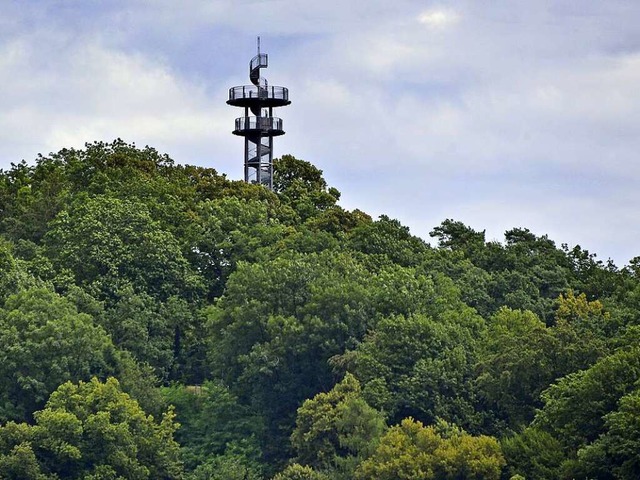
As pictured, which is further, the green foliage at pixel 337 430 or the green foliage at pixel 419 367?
the green foliage at pixel 419 367

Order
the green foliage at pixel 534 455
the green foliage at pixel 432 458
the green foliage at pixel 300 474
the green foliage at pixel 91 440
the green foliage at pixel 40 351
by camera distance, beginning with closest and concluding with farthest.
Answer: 1. the green foliage at pixel 534 455
2. the green foliage at pixel 432 458
3. the green foliage at pixel 300 474
4. the green foliage at pixel 91 440
5. the green foliage at pixel 40 351

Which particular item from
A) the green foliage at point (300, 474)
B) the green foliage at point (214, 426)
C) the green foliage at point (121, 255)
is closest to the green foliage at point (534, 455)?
the green foliage at point (300, 474)

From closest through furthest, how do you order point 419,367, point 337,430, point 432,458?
point 432,458, point 337,430, point 419,367

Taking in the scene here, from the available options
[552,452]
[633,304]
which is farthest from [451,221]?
[552,452]

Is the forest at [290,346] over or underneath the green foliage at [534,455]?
over

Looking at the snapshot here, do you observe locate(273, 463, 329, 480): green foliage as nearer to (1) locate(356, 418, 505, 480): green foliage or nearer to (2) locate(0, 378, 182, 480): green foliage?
(1) locate(356, 418, 505, 480): green foliage

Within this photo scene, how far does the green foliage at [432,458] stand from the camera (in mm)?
58875

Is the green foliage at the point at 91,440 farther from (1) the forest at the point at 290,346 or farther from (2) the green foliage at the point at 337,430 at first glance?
(2) the green foliage at the point at 337,430

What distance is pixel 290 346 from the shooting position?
222 feet

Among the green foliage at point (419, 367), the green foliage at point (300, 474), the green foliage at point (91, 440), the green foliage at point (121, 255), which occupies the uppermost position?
the green foliage at point (121, 255)

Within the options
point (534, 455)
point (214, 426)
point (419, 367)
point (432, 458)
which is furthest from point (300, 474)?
point (534, 455)

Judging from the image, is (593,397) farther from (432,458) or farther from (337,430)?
(337,430)

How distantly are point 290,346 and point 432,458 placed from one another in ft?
32.8

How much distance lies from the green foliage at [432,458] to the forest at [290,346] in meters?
0.07
